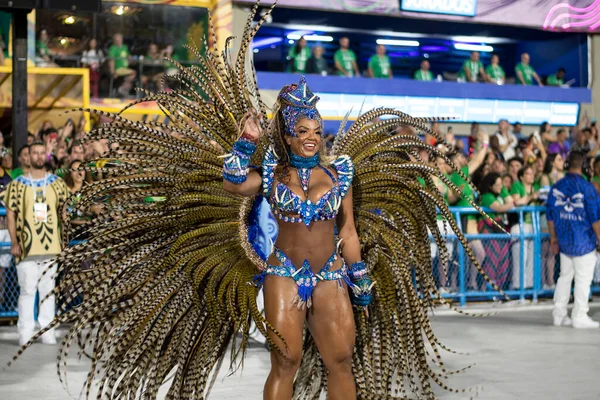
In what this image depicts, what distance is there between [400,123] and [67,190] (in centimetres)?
438

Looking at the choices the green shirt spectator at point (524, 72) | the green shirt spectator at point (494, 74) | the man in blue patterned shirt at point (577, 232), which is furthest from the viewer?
the green shirt spectator at point (524, 72)

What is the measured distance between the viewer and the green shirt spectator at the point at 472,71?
66.4 ft

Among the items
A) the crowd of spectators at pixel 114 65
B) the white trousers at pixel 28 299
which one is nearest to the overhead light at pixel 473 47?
the crowd of spectators at pixel 114 65

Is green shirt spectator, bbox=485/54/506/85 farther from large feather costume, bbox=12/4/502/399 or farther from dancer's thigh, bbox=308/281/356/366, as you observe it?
dancer's thigh, bbox=308/281/356/366

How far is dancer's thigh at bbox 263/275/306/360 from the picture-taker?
462 cm

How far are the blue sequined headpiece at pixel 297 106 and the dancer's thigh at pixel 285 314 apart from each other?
80 centimetres

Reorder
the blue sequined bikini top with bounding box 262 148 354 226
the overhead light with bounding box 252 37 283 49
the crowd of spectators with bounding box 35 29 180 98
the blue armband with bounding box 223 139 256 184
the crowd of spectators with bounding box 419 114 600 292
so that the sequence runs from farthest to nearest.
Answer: the overhead light with bounding box 252 37 283 49 < the crowd of spectators with bounding box 35 29 180 98 < the crowd of spectators with bounding box 419 114 600 292 < the blue sequined bikini top with bounding box 262 148 354 226 < the blue armband with bounding box 223 139 256 184

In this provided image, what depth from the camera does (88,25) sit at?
14.3 meters

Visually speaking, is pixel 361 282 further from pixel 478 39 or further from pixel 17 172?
pixel 478 39

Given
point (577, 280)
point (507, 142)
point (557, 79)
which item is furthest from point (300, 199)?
point (557, 79)

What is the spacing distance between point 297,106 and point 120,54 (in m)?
9.89

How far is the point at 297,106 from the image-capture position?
474cm

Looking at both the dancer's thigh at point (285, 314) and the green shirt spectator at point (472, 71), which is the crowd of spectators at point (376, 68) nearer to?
the green shirt spectator at point (472, 71)

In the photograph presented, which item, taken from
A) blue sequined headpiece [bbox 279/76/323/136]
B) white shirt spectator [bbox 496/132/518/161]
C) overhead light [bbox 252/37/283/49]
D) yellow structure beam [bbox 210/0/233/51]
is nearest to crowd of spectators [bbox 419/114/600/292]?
white shirt spectator [bbox 496/132/518/161]
